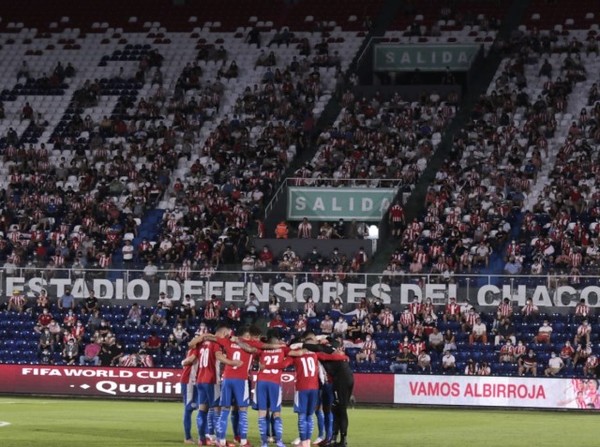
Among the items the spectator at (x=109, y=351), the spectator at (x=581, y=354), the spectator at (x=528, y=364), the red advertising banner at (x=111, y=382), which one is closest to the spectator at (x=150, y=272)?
the spectator at (x=109, y=351)

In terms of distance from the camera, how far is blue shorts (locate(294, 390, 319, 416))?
2300cm

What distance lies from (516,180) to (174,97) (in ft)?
53.1

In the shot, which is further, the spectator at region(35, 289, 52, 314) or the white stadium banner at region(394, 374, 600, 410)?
the spectator at region(35, 289, 52, 314)

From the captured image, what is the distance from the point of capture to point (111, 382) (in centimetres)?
4181

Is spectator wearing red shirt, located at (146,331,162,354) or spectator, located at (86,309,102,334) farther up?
spectator, located at (86,309,102,334)

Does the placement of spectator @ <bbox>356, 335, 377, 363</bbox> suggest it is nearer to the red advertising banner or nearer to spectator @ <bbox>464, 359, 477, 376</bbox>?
the red advertising banner

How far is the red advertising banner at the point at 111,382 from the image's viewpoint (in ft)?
132

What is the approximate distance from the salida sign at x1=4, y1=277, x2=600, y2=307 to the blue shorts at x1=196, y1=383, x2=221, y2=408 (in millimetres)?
19867

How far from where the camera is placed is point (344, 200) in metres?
49.8

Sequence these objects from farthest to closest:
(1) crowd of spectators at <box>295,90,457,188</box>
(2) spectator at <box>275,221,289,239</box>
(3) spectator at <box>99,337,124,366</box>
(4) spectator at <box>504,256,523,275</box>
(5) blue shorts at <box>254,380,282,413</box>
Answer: (1) crowd of spectators at <box>295,90,457,188</box> < (2) spectator at <box>275,221,289,239</box> < (3) spectator at <box>99,337,124,366</box> < (4) spectator at <box>504,256,523,275</box> < (5) blue shorts at <box>254,380,282,413</box>

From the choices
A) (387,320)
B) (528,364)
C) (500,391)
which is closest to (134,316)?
(387,320)

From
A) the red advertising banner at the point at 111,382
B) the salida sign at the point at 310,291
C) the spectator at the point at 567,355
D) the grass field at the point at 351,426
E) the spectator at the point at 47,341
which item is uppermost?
the salida sign at the point at 310,291

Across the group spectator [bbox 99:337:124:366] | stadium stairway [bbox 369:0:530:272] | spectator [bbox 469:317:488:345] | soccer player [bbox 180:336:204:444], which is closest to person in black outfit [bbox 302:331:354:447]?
soccer player [bbox 180:336:204:444]

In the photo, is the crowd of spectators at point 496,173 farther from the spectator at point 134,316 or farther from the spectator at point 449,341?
the spectator at point 134,316
